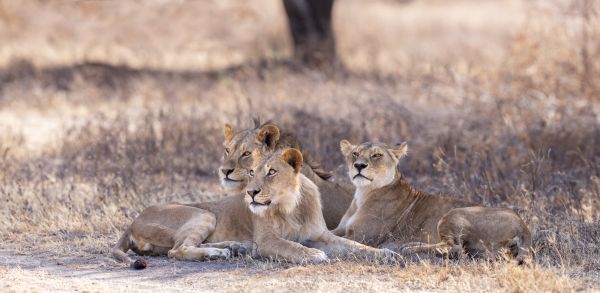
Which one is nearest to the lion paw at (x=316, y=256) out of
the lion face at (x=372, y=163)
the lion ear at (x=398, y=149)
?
the lion face at (x=372, y=163)

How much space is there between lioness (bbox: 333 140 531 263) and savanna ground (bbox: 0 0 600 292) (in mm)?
344

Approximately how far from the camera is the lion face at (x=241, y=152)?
786 cm

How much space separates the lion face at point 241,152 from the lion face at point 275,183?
0.46 metres

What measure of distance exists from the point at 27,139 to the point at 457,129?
491 centimetres

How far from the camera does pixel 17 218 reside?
8875mm

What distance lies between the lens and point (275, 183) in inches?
284

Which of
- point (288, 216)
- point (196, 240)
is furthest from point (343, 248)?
point (196, 240)

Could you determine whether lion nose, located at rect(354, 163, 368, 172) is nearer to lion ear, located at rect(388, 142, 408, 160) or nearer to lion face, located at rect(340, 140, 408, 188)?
lion face, located at rect(340, 140, 408, 188)

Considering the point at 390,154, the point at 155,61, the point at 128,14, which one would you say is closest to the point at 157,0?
the point at 128,14

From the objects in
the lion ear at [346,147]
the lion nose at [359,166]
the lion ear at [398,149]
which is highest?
the lion ear at [346,147]

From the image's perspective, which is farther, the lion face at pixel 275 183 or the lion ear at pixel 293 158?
the lion ear at pixel 293 158

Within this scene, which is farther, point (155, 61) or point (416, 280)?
point (155, 61)

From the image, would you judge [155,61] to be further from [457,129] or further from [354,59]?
[457,129]

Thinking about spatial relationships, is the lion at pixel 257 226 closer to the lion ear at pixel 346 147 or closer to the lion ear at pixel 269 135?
the lion ear at pixel 346 147
